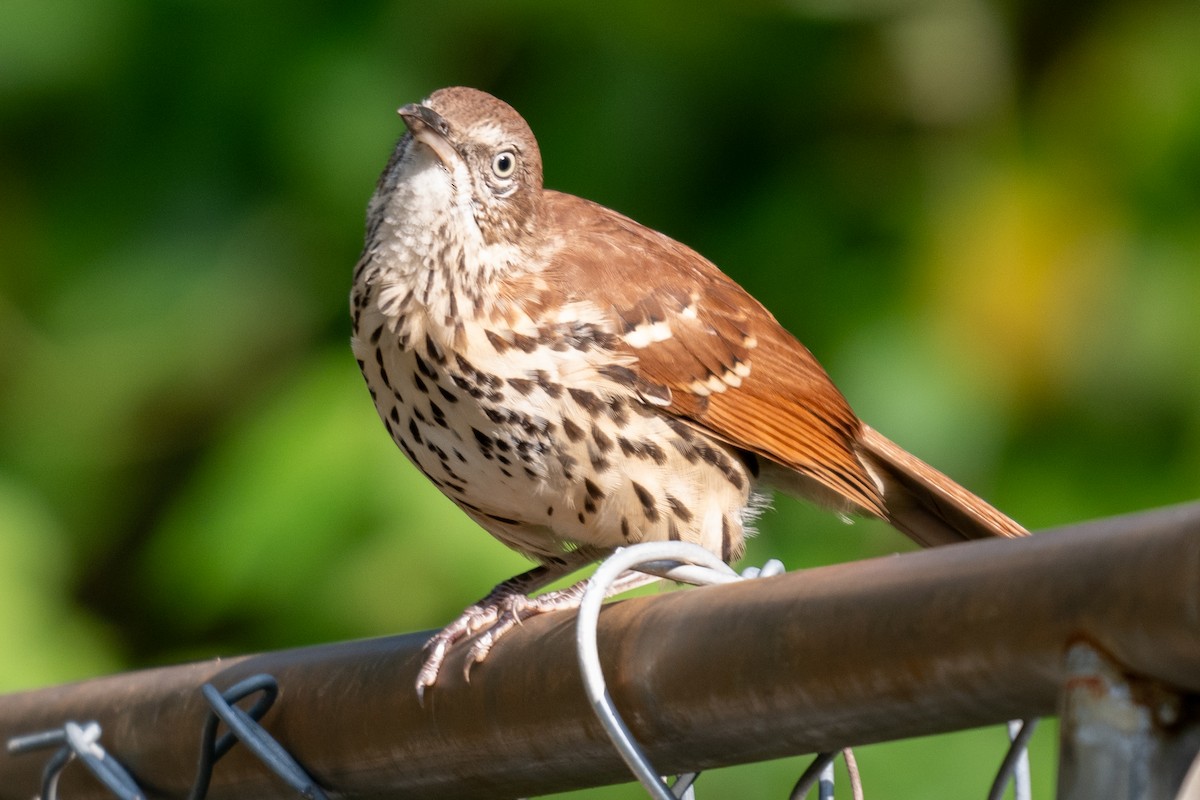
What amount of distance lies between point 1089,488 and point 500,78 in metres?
1.73

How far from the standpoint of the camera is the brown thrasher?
8.27 ft

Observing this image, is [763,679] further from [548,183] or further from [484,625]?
[548,183]

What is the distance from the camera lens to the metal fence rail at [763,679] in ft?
3.36

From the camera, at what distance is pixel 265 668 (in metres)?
1.71

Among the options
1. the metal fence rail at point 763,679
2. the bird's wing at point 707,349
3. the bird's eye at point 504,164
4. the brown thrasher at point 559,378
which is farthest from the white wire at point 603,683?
the bird's eye at point 504,164

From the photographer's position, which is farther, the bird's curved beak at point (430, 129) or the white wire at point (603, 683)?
the bird's curved beak at point (430, 129)

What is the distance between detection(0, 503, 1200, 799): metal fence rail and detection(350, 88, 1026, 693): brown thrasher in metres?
0.59

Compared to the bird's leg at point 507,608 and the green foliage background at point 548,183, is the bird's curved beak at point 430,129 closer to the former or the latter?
the bird's leg at point 507,608

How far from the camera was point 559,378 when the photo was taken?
8.32ft

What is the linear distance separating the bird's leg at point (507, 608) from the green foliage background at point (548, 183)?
2.64 feet

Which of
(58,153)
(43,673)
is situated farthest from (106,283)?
(43,673)

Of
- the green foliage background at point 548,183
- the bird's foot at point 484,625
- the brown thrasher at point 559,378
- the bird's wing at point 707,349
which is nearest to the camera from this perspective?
the bird's foot at point 484,625

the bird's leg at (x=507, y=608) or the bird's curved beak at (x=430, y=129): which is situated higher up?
the bird's curved beak at (x=430, y=129)

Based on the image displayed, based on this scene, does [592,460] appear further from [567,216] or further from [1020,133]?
[1020,133]
